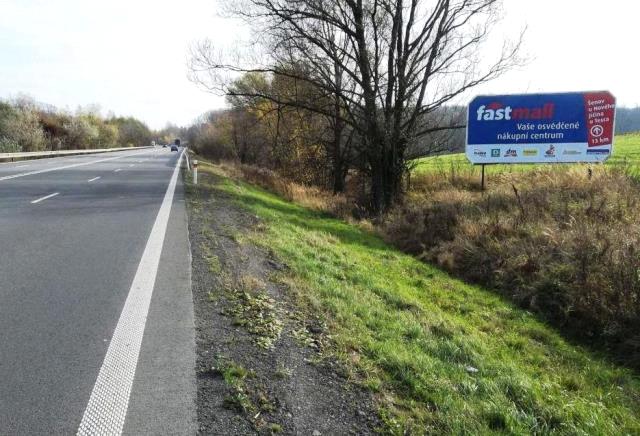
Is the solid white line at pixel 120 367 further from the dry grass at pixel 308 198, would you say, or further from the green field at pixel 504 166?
the green field at pixel 504 166

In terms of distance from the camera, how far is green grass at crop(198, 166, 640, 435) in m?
3.54

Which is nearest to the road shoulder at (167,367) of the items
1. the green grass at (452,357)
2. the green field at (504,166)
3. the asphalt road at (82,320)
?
the asphalt road at (82,320)

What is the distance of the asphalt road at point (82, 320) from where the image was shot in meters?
2.99

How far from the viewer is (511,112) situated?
16203 millimetres

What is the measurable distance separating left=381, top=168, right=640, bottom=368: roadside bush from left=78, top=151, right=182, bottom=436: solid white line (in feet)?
18.3

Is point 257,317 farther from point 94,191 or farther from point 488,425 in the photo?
point 94,191

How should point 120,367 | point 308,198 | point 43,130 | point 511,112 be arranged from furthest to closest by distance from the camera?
point 43,130
point 308,198
point 511,112
point 120,367

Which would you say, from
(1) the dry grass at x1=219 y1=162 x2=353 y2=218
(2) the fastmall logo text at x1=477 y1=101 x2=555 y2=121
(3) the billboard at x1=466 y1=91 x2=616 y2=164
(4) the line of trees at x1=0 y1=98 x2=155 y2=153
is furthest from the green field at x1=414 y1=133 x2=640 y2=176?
(4) the line of trees at x1=0 y1=98 x2=155 y2=153

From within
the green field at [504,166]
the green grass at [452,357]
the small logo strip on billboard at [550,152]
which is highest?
the small logo strip on billboard at [550,152]

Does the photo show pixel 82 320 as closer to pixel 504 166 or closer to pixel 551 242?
pixel 551 242

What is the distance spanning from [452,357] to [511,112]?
13641 millimetres

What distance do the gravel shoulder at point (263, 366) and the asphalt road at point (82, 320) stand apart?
175mm

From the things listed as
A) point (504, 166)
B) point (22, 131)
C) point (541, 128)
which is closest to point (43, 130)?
point (22, 131)

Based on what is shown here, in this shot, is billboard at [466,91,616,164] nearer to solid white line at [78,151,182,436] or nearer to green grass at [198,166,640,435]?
A: green grass at [198,166,640,435]
